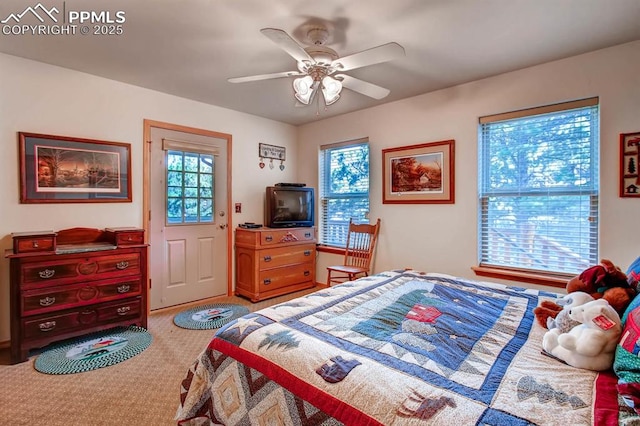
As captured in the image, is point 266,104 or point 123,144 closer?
point 123,144

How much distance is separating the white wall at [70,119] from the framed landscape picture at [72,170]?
58 millimetres

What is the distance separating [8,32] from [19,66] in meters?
0.44

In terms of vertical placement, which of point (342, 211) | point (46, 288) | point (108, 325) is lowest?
point (108, 325)

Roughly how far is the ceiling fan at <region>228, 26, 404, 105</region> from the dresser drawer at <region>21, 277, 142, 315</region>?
2.00m

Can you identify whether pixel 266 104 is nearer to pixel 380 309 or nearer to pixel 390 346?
pixel 380 309

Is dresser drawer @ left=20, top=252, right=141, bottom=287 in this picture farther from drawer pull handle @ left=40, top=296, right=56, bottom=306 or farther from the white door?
the white door

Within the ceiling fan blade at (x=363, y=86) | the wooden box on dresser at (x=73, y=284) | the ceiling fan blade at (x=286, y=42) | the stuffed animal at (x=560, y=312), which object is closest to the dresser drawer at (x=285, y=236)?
the wooden box on dresser at (x=73, y=284)

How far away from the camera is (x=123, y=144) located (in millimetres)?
3062

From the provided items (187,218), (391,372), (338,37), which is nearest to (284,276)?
(187,218)

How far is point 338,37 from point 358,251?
243 centimetres

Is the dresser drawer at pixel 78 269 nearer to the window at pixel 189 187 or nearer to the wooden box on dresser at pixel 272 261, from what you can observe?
the window at pixel 189 187

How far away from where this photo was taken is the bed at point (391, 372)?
861 millimetres

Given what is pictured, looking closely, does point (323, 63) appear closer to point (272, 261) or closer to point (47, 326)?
point (272, 261)

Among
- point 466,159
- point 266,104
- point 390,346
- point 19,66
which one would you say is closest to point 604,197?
point 466,159
